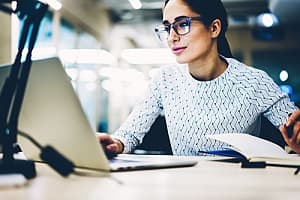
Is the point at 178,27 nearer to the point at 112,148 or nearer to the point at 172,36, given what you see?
the point at 172,36

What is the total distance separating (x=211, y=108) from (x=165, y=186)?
1.06 m

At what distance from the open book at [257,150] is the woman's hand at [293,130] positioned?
3.6 inches

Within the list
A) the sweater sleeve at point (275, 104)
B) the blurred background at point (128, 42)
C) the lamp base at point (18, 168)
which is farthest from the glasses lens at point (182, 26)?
the blurred background at point (128, 42)

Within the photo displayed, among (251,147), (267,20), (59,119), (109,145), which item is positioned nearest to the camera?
(59,119)

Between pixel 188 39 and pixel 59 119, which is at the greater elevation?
pixel 188 39

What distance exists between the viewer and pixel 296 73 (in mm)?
9141

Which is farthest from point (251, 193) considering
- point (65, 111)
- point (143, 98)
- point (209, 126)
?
point (143, 98)

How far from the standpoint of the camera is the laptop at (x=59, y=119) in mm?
776

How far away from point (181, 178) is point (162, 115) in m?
1.17

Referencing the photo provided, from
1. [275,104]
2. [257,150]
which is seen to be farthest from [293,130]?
[275,104]

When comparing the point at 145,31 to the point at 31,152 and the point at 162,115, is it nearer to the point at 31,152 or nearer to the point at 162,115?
the point at 162,115

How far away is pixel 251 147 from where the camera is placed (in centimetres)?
118

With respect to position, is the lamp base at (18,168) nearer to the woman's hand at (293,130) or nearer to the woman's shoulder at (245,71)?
the woman's hand at (293,130)

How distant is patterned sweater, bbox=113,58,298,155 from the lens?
1735 mm
